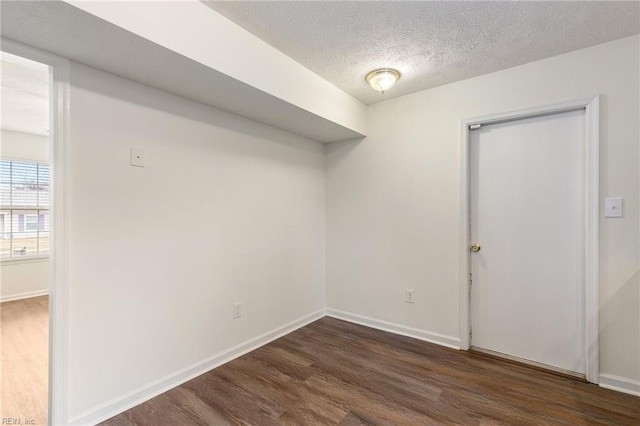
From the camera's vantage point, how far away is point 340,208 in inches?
131

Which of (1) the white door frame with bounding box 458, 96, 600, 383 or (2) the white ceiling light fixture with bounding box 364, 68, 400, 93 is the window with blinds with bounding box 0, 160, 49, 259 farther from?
(1) the white door frame with bounding box 458, 96, 600, 383

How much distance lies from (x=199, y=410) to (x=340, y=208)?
2259 millimetres

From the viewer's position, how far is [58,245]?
4.97 ft

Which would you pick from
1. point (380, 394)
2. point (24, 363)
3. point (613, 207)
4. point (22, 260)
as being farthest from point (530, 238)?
point (22, 260)

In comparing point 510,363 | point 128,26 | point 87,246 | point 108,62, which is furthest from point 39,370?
point 510,363

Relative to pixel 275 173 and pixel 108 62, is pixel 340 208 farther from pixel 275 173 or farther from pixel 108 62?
pixel 108 62

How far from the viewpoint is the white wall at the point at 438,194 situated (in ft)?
6.25

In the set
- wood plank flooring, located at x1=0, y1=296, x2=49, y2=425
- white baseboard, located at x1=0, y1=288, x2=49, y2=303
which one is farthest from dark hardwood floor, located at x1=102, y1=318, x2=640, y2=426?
white baseboard, located at x1=0, y1=288, x2=49, y2=303

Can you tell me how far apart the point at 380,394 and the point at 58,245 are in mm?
2136

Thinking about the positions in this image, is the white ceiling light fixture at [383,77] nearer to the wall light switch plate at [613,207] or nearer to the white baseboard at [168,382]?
the wall light switch plate at [613,207]

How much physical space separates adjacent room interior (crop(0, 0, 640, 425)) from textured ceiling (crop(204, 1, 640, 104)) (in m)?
0.02

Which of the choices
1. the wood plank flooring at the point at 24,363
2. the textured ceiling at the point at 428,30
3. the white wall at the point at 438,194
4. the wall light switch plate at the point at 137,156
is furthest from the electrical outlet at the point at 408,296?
the wood plank flooring at the point at 24,363

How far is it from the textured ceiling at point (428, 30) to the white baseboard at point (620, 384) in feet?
7.60

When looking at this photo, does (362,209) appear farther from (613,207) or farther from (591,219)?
(613,207)
